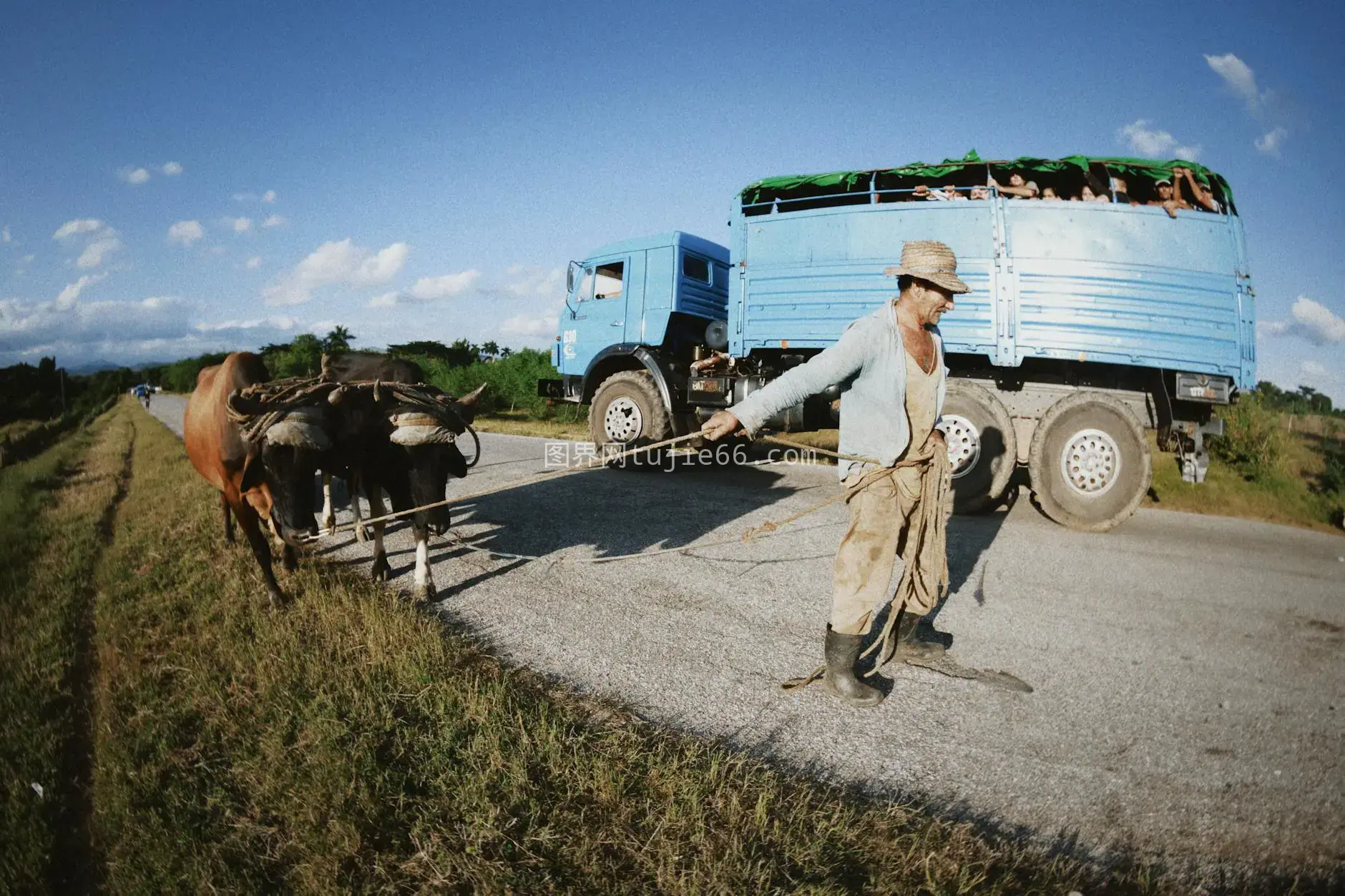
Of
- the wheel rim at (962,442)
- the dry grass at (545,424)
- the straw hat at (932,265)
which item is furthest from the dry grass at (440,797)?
the dry grass at (545,424)

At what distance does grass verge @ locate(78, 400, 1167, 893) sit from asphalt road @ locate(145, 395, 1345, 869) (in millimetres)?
342

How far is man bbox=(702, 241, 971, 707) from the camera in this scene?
2.82 metres

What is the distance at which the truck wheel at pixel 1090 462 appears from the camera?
6.56 m

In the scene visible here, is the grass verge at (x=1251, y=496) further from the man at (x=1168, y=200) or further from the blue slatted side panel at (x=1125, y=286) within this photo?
the man at (x=1168, y=200)

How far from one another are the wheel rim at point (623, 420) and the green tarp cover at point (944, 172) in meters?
3.08

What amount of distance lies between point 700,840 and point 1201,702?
2.72m

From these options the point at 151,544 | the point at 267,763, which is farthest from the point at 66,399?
the point at 267,763

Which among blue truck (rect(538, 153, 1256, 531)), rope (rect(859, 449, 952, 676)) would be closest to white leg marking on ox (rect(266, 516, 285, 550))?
rope (rect(859, 449, 952, 676))

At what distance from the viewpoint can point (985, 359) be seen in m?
7.25

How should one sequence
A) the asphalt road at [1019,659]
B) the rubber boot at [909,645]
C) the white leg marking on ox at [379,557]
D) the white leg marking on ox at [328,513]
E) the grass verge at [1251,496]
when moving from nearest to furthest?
the asphalt road at [1019,659], the rubber boot at [909,645], the white leg marking on ox at [379,557], the white leg marking on ox at [328,513], the grass verge at [1251,496]

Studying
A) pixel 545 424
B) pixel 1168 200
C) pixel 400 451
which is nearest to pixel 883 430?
pixel 400 451

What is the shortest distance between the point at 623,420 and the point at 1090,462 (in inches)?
219

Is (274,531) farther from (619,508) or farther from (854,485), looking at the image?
(854,485)

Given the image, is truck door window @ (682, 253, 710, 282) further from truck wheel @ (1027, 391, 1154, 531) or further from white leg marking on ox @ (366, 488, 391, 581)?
white leg marking on ox @ (366, 488, 391, 581)
